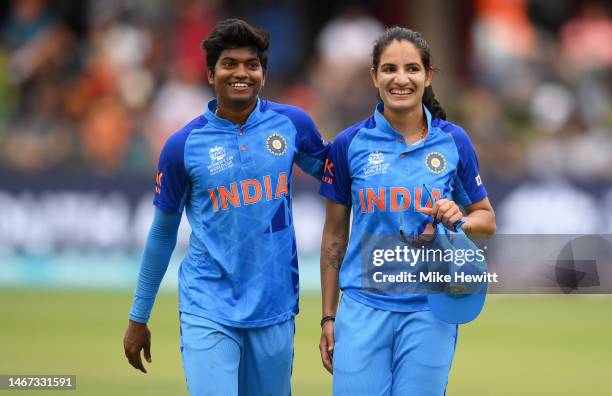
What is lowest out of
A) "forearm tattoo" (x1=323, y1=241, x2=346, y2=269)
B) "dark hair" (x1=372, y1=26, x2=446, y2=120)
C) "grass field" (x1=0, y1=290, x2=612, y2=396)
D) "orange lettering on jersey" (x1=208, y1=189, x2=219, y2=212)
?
"grass field" (x1=0, y1=290, x2=612, y2=396)

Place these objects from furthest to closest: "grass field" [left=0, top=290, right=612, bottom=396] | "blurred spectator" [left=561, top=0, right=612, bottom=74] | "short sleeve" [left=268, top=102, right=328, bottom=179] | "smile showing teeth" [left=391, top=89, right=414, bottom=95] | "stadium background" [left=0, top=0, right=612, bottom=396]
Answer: "blurred spectator" [left=561, top=0, right=612, bottom=74], "stadium background" [left=0, top=0, right=612, bottom=396], "grass field" [left=0, top=290, right=612, bottom=396], "short sleeve" [left=268, top=102, right=328, bottom=179], "smile showing teeth" [left=391, top=89, right=414, bottom=95]

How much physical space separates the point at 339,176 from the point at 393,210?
0.39 metres

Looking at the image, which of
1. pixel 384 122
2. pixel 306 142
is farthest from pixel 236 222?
pixel 384 122

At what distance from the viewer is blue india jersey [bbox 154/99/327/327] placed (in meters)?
5.55

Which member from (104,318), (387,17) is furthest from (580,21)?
(104,318)

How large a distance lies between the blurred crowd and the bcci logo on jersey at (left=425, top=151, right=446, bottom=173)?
974 cm

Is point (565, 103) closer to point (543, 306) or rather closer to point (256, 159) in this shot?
point (543, 306)

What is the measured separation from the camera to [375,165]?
17.5ft

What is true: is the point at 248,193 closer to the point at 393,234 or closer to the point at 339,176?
the point at 339,176

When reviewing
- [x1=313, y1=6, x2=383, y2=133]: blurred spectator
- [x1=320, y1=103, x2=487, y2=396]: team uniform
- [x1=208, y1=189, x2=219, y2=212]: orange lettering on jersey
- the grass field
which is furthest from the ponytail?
[x1=313, y1=6, x2=383, y2=133]: blurred spectator

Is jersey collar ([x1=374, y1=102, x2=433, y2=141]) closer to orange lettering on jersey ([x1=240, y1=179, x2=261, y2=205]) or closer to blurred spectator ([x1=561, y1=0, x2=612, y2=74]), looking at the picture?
orange lettering on jersey ([x1=240, y1=179, x2=261, y2=205])

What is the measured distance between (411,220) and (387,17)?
15.5m

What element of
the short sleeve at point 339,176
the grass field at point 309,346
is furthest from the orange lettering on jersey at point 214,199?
the grass field at point 309,346

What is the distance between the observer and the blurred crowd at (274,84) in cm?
1595
